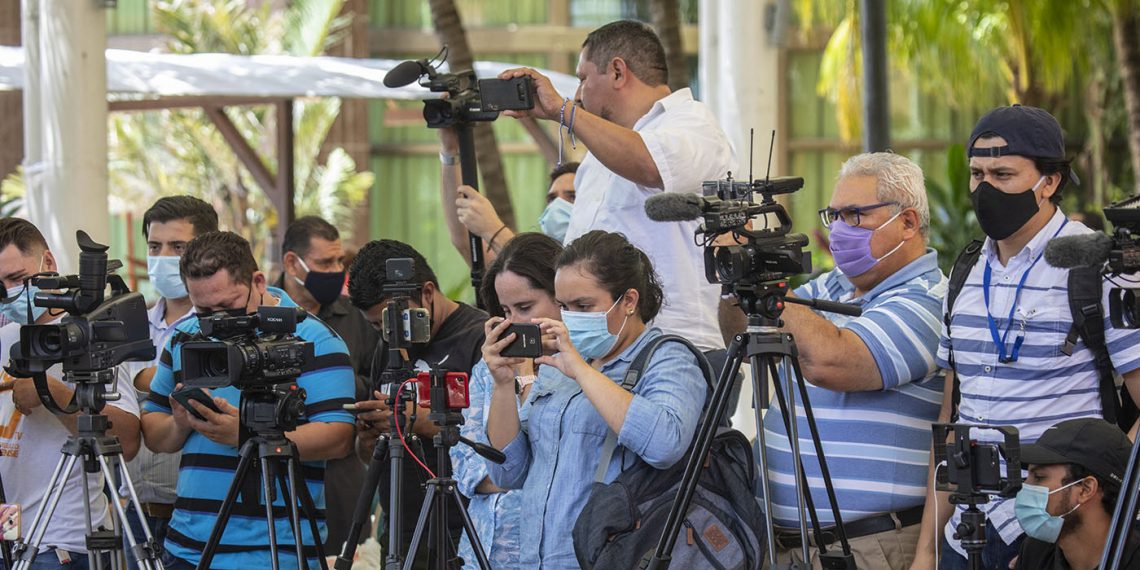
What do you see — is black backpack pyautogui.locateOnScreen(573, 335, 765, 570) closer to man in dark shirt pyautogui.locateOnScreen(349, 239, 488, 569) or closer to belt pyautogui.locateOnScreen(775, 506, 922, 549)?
belt pyautogui.locateOnScreen(775, 506, 922, 549)

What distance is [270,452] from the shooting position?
468 centimetres

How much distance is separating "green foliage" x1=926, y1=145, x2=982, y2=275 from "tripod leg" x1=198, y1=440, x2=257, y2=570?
11.5m

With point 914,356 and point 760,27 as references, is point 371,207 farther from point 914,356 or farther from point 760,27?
point 914,356

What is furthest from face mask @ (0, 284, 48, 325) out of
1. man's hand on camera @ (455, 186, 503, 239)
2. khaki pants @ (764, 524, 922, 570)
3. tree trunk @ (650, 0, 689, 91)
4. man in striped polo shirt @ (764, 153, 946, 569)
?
tree trunk @ (650, 0, 689, 91)

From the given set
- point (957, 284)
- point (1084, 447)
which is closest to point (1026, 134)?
point (957, 284)

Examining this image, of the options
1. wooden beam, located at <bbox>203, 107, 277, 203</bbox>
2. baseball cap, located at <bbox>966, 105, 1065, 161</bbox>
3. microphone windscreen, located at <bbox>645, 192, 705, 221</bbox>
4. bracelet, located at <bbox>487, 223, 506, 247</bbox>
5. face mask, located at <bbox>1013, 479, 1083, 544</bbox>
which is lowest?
face mask, located at <bbox>1013, 479, 1083, 544</bbox>

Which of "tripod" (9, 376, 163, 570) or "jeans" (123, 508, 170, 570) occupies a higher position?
"tripod" (9, 376, 163, 570)

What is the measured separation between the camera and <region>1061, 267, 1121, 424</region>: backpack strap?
3957 millimetres

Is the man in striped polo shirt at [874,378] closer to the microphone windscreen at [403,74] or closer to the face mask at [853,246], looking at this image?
the face mask at [853,246]

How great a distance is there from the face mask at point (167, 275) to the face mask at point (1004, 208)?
3.47 meters

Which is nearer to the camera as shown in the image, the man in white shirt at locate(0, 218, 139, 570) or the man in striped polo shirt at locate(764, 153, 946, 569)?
the man in striped polo shirt at locate(764, 153, 946, 569)

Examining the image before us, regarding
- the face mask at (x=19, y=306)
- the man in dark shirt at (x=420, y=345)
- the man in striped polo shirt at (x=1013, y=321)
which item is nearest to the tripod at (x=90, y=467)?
the face mask at (x=19, y=306)

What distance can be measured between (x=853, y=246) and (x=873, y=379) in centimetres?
49

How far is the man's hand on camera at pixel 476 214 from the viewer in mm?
5617
